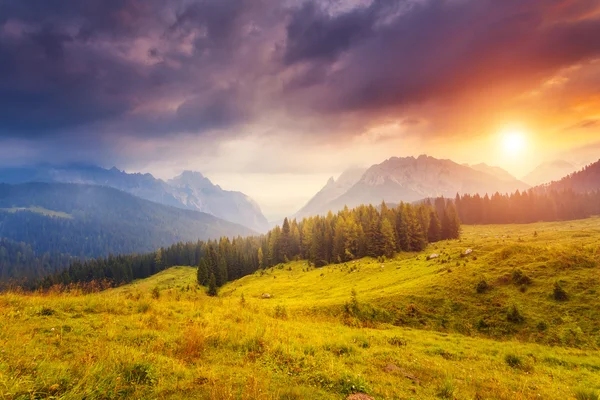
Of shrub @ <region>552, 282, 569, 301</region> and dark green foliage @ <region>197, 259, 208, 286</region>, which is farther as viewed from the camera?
dark green foliage @ <region>197, 259, 208, 286</region>

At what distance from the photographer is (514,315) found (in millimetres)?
19953

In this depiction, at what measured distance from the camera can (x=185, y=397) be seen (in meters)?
6.75

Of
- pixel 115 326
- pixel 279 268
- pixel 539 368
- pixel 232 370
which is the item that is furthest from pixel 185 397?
pixel 279 268

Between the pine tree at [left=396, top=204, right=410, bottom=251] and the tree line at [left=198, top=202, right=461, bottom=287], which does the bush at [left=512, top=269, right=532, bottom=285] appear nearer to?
the tree line at [left=198, top=202, right=461, bottom=287]

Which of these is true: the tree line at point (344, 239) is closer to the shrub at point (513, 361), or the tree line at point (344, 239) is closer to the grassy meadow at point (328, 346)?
the grassy meadow at point (328, 346)

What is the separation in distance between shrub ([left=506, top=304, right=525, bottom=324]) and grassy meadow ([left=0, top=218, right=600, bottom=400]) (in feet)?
0.27

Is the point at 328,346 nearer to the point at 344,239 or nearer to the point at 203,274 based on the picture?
the point at 344,239

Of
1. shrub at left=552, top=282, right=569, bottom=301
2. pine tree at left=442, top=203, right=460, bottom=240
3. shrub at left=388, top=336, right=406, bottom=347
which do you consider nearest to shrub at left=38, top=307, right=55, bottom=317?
shrub at left=388, top=336, right=406, bottom=347

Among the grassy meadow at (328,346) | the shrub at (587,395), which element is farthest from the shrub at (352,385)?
the shrub at (587,395)

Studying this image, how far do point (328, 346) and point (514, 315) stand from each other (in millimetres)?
16651

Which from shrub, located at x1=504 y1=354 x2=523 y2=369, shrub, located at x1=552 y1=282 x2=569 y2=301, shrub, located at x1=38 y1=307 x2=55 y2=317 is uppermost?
shrub, located at x1=38 y1=307 x2=55 y2=317

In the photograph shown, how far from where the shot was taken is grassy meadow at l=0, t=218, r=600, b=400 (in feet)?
23.8

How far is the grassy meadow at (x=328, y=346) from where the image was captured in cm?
727

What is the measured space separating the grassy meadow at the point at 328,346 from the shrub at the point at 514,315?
0.27 feet
